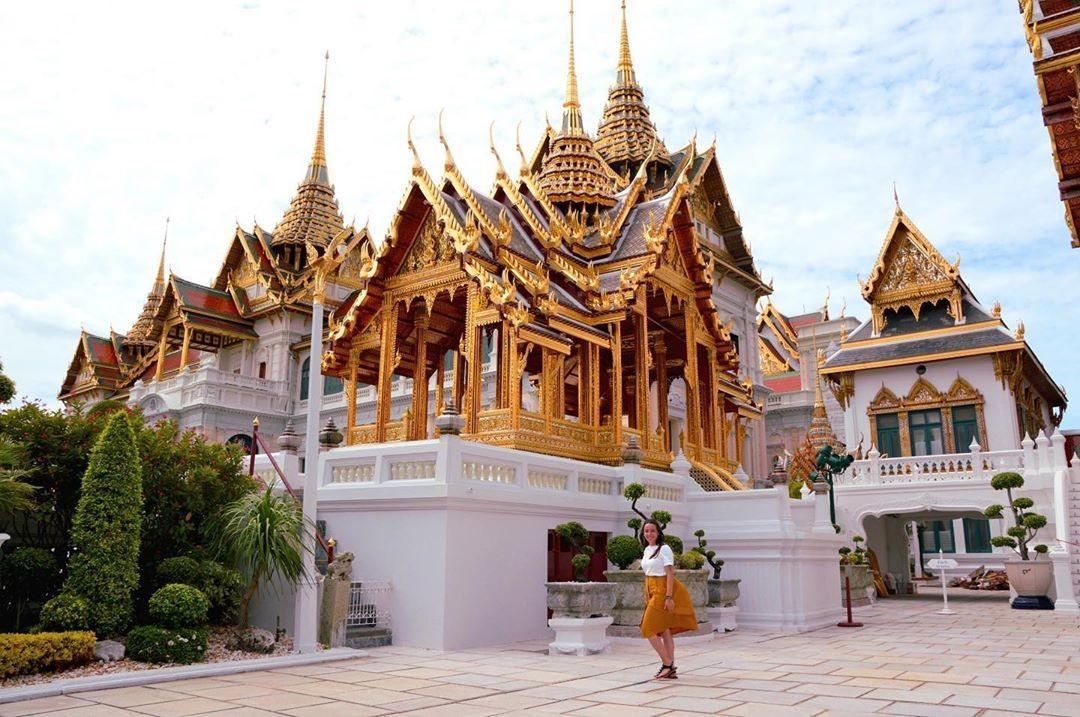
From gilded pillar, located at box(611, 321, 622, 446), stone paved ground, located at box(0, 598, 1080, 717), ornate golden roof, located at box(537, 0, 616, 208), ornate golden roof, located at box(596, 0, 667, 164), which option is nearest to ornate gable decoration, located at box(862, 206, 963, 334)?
ornate golden roof, located at box(596, 0, 667, 164)

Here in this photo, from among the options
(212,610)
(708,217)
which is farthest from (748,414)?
(708,217)

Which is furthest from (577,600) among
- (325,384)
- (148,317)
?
(148,317)

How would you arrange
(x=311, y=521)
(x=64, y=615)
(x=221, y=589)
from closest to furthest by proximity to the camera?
1. (x=64, y=615)
2. (x=221, y=589)
3. (x=311, y=521)

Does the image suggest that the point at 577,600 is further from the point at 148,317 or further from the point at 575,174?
the point at 148,317

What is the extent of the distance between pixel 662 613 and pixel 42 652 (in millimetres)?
4606

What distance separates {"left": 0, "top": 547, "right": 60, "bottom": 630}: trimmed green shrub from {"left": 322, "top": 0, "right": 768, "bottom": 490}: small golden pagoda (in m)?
5.34

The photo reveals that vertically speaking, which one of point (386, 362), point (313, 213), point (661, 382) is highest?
point (313, 213)

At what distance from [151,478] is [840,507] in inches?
689

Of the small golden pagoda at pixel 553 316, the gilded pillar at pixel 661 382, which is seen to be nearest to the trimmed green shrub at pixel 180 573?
the small golden pagoda at pixel 553 316

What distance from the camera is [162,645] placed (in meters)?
7.06

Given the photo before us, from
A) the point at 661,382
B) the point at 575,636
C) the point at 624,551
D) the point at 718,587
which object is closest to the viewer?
the point at 575,636

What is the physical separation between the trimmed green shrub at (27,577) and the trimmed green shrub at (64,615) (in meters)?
0.68

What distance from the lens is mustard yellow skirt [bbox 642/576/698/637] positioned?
688cm

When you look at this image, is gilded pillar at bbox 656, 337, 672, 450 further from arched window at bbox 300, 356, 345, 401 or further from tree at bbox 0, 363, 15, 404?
arched window at bbox 300, 356, 345, 401
